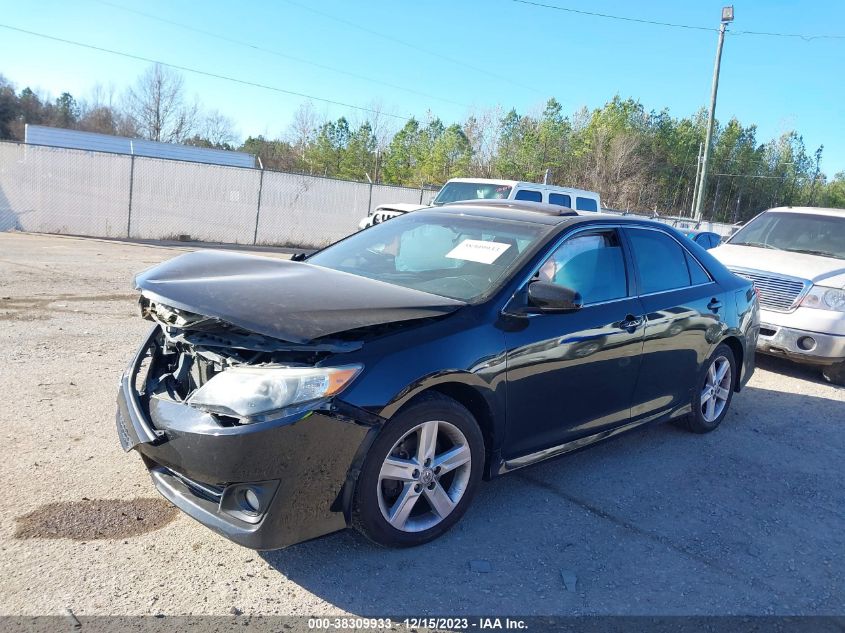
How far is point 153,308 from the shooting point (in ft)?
10.9

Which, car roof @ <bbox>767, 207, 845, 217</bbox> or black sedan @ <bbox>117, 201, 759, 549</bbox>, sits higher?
car roof @ <bbox>767, 207, 845, 217</bbox>

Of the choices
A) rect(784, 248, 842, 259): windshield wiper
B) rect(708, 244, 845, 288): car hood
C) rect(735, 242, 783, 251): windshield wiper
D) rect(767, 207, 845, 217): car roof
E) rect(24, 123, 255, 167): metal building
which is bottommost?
rect(708, 244, 845, 288): car hood

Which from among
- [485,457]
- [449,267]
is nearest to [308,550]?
[485,457]

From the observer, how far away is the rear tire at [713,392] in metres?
5.10

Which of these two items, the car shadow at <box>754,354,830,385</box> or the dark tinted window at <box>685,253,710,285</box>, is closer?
the dark tinted window at <box>685,253,710,285</box>

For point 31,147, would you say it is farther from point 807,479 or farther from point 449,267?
point 807,479

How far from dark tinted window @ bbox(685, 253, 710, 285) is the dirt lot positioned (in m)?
1.23

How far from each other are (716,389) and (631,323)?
1626 mm

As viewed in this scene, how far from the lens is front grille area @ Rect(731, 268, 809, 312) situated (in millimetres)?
7238

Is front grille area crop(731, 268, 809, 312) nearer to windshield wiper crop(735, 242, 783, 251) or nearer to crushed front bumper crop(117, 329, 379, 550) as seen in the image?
windshield wiper crop(735, 242, 783, 251)

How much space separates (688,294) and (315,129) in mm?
56016

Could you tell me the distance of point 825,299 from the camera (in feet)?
23.2

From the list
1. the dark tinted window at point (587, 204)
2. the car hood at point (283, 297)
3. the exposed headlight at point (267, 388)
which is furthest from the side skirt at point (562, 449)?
the dark tinted window at point (587, 204)

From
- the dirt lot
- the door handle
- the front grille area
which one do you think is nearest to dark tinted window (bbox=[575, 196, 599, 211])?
the front grille area
